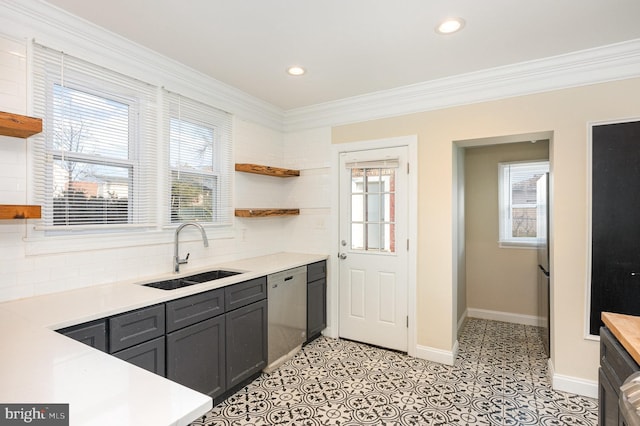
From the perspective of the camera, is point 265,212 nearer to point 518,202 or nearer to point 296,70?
point 296,70

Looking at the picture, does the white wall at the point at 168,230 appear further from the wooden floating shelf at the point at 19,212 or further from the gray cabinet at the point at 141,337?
the gray cabinet at the point at 141,337

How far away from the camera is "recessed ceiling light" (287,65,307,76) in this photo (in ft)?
9.12

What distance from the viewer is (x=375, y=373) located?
2930 millimetres

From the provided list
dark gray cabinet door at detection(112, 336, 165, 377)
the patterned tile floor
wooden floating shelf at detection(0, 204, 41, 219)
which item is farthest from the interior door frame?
wooden floating shelf at detection(0, 204, 41, 219)

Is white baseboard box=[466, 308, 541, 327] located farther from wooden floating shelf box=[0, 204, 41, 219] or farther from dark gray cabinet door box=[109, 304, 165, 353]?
wooden floating shelf box=[0, 204, 41, 219]

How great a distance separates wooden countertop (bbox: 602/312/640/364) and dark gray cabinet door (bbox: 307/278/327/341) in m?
2.42

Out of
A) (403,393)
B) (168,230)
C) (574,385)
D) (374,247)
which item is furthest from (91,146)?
(574,385)

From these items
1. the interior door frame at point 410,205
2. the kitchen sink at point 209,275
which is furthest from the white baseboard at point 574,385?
the kitchen sink at point 209,275

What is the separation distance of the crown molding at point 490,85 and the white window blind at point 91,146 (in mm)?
1891

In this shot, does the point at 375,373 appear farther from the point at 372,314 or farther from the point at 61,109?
the point at 61,109

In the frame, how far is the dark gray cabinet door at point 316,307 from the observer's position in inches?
→ 137

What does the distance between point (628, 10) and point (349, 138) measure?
7.53 feet

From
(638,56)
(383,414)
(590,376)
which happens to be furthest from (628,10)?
(383,414)

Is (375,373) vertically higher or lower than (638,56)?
lower
